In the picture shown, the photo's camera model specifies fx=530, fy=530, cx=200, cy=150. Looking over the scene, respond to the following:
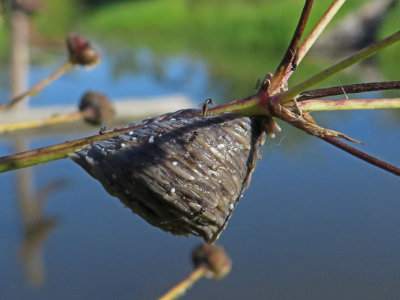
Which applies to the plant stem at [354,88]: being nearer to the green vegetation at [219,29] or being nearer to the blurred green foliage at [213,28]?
the blurred green foliage at [213,28]

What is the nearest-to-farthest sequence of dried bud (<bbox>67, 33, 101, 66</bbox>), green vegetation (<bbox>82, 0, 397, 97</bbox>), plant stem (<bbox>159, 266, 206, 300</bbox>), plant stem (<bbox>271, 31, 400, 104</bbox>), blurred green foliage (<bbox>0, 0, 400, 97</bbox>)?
plant stem (<bbox>271, 31, 400, 104</bbox>)
plant stem (<bbox>159, 266, 206, 300</bbox>)
dried bud (<bbox>67, 33, 101, 66</bbox>)
blurred green foliage (<bbox>0, 0, 400, 97</bbox>)
green vegetation (<bbox>82, 0, 397, 97</bbox>)

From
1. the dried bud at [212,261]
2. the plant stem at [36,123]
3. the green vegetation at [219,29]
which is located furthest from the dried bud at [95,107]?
the green vegetation at [219,29]

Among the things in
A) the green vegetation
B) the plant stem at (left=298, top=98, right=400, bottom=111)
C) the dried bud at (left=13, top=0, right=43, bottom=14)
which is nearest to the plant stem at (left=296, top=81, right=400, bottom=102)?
the plant stem at (left=298, top=98, right=400, bottom=111)

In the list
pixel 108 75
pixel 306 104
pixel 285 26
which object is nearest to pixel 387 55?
pixel 285 26

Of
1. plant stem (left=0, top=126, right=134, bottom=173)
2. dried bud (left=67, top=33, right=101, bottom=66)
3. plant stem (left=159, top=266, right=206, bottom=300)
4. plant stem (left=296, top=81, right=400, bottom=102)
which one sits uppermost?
dried bud (left=67, top=33, right=101, bottom=66)

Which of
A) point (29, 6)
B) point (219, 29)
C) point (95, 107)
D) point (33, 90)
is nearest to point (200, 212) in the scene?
point (33, 90)

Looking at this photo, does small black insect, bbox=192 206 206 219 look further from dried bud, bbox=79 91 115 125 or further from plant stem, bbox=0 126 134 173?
dried bud, bbox=79 91 115 125

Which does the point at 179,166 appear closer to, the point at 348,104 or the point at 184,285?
the point at 348,104
